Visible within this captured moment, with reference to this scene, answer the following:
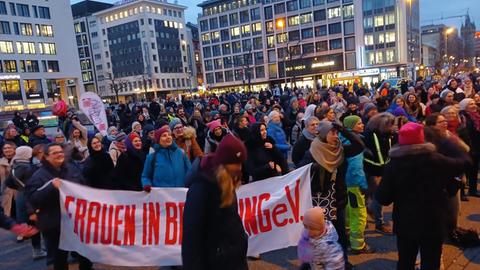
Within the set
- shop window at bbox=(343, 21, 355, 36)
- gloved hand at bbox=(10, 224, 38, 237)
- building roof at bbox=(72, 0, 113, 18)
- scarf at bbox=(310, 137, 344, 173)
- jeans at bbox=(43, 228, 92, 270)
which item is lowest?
jeans at bbox=(43, 228, 92, 270)

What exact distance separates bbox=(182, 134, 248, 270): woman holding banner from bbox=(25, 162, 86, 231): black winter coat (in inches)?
96.5

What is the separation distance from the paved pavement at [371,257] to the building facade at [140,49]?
9086 cm

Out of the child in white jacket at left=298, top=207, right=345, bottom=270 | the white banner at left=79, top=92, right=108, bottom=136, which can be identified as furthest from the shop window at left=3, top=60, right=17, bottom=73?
the child in white jacket at left=298, top=207, right=345, bottom=270

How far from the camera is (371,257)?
4.74 metres

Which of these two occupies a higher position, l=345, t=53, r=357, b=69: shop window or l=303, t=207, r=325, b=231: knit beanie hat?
l=345, t=53, r=357, b=69: shop window

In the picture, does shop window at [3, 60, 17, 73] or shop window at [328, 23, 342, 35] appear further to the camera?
shop window at [328, 23, 342, 35]

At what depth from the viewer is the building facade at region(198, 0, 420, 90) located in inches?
2712

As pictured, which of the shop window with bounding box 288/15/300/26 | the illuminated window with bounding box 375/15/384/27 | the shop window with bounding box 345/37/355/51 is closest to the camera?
the illuminated window with bounding box 375/15/384/27

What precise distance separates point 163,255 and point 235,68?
84080 millimetres

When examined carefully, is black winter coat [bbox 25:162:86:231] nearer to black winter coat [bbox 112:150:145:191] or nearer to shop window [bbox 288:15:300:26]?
black winter coat [bbox 112:150:145:191]

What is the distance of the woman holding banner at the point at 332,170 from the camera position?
423 centimetres

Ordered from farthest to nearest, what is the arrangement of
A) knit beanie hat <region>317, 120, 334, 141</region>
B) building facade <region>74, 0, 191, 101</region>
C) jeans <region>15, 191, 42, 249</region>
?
building facade <region>74, 0, 191, 101</region> → jeans <region>15, 191, 42, 249</region> → knit beanie hat <region>317, 120, 334, 141</region>

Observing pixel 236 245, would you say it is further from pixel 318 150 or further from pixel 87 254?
pixel 87 254

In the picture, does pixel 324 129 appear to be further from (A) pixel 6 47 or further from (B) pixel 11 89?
(A) pixel 6 47
